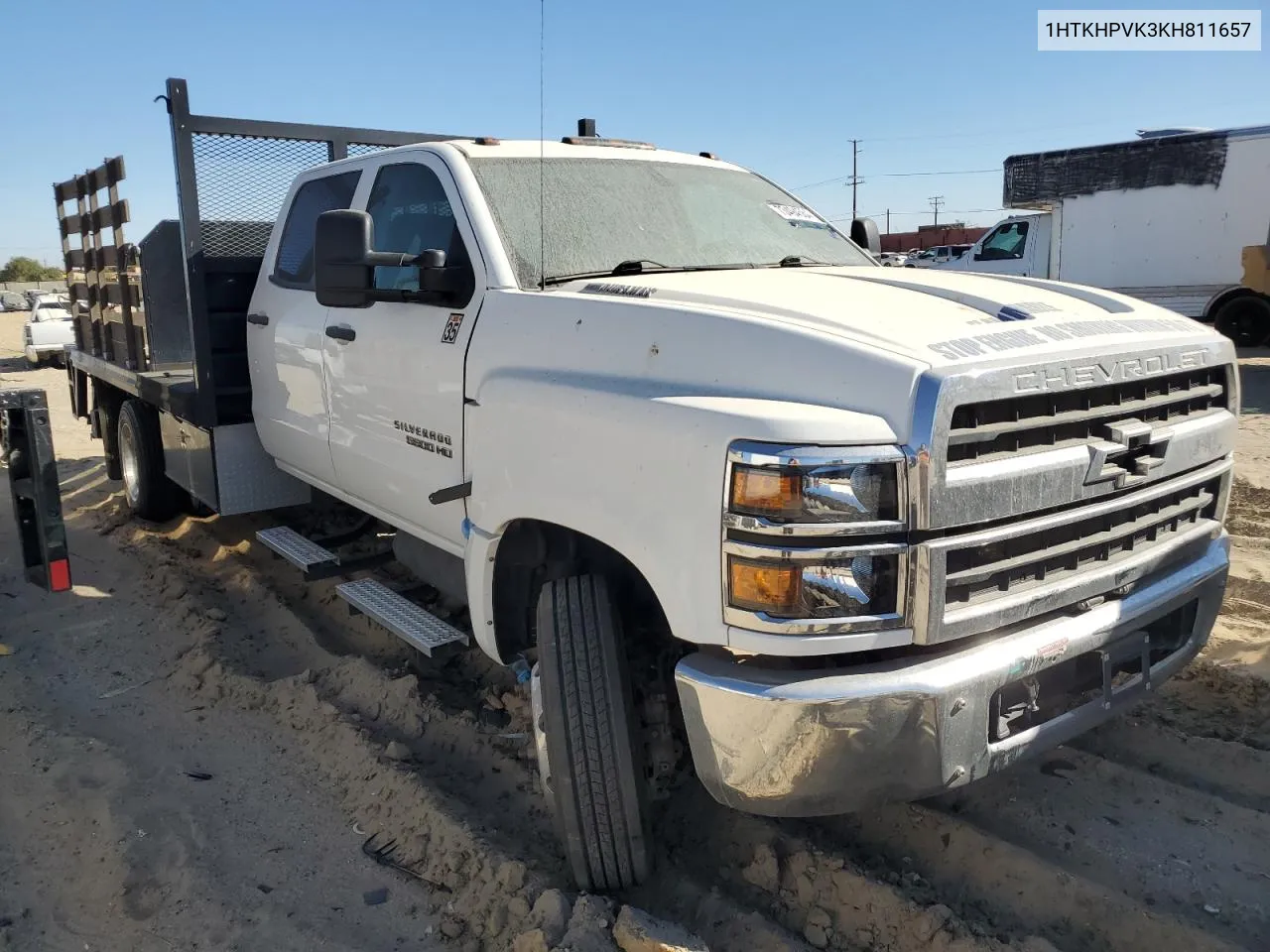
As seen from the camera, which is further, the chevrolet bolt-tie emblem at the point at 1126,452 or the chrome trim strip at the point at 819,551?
the chevrolet bolt-tie emblem at the point at 1126,452

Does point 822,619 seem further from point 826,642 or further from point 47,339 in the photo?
point 47,339

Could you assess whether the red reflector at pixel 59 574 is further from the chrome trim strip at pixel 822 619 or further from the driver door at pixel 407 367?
the chrome trim strip at pixel 822 619

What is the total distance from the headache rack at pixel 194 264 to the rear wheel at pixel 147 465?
8.0 inches

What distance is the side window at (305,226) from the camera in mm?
4570

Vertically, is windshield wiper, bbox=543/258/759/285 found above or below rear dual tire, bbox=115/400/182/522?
above

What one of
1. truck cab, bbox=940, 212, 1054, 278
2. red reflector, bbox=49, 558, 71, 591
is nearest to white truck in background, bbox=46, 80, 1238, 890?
red reflector, bbox=49, 558, 71, 591

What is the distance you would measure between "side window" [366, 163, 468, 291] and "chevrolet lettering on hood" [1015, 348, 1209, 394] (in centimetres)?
192

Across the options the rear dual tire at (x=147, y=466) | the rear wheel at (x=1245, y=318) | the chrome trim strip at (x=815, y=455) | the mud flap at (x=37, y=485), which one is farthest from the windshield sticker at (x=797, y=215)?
the rear wheel at (x=1245, y=318)

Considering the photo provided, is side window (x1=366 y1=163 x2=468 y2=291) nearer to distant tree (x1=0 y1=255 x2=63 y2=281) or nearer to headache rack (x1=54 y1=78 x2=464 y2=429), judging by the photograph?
headache rack (x1=54 y1=78 x2=464 y2=429)

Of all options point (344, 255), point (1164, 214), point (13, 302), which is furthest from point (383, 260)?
point (13, 302)

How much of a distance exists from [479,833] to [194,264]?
136 inches

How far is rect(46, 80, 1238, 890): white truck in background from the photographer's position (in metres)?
2.29

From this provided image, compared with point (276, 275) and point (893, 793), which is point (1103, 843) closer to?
point (893, 793)

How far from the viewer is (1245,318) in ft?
49.1
